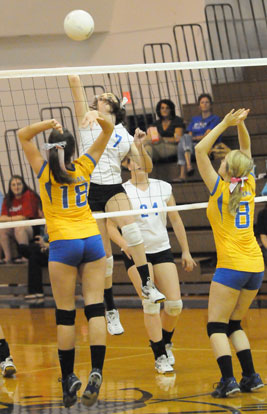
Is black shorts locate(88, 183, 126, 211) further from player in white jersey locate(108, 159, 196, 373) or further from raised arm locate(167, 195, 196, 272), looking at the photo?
raised arm locate(167, 195, 196, 272)

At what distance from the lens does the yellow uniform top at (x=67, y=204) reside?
18.4ft

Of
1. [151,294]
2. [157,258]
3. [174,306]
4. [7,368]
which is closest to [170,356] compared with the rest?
[174,306]

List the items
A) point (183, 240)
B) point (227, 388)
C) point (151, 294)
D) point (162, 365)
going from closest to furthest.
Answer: point (227, 388)
point (151, 294)
point (162, 365)
point (183, 240)

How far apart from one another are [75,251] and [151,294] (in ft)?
5.26

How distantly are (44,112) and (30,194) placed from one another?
7.55 ft

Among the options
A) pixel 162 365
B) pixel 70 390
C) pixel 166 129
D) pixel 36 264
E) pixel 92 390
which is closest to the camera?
pixel 92 390

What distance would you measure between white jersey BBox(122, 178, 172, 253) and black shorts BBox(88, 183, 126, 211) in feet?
1.56

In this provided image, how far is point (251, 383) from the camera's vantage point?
6148 mm

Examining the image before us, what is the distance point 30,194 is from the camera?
43.5 ft

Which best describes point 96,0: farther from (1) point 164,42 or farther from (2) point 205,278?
(2) point 205,278

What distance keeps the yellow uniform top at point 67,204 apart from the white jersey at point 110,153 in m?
1.54

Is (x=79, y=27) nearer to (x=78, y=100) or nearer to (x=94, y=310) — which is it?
(x=78, y=100)

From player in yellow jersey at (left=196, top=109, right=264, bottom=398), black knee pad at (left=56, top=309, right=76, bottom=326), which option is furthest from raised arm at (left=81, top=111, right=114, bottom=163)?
black knee pad at (left=56, top=309, right=76, bottom=326)

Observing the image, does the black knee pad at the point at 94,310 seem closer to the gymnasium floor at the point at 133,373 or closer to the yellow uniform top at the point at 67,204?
the yellow uniform top at the point at 67,204
